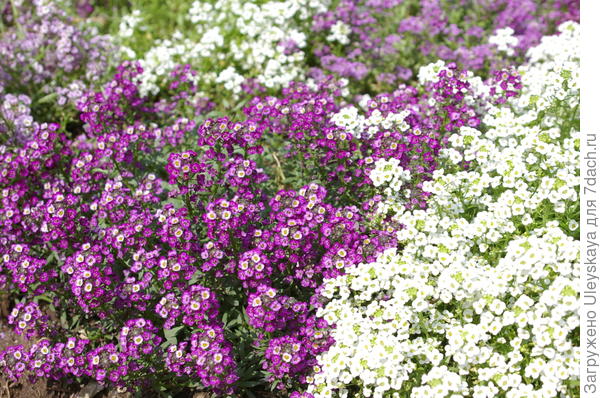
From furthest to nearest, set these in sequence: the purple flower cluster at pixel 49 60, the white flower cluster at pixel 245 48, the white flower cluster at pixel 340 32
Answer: the white flower cluster at pixel 340 32 → the purple flower cluster at pixel 49 60 → the white flower cluster at pixel 245 48

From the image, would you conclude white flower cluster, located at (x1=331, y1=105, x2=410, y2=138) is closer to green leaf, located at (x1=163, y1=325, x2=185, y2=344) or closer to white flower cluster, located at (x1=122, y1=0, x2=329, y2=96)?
white flower cluster, located at (x1=122, y1=0, x2=329, y2=96)

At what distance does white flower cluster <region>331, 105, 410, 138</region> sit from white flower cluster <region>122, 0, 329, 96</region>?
173 centimetres

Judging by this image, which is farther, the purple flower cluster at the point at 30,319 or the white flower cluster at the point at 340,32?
the white flower cluster at the point at 340,32

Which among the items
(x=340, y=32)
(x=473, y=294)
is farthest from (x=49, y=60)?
(x=473, y=294)

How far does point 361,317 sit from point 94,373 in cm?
208

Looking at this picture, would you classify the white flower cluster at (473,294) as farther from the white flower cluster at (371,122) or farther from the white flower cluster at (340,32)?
the white flower cluster at (340,32)

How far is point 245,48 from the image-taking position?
26.4 ft

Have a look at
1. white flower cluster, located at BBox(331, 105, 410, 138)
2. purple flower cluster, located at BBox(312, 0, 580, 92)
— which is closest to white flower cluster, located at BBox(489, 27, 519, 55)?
purple flower cluster, located at BBox(312, 0, 580, 92)

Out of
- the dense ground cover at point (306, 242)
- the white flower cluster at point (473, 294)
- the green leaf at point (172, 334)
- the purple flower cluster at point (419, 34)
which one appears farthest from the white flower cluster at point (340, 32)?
the green leaf at point (172, 334)

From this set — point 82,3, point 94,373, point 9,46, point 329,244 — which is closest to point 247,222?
point 329,244

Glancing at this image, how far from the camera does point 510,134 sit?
233 inches

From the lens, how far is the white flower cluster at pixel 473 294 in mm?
4082

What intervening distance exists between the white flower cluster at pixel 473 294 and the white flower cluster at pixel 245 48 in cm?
289

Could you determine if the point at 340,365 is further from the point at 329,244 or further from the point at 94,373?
the point at 94,373
